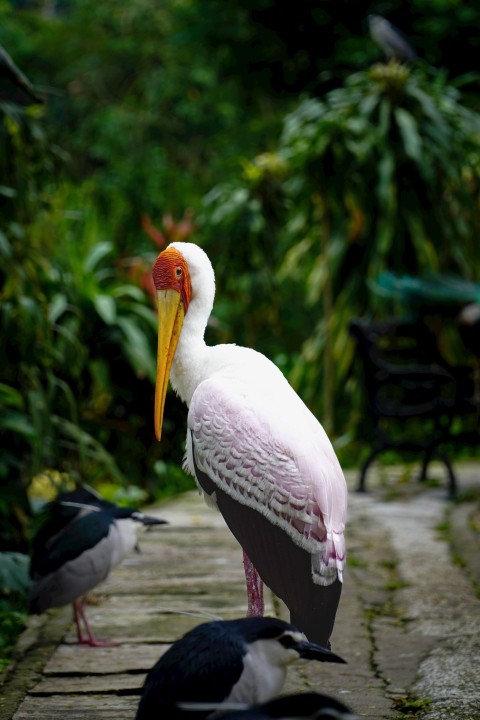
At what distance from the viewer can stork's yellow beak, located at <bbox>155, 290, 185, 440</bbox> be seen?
334 cm

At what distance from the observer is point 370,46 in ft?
45.0

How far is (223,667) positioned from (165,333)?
1.25 meters

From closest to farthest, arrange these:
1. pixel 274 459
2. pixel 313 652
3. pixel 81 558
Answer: pixel 313 652
pixel 274 459
pixel 81 558

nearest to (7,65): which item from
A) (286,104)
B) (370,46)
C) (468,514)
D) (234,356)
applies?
(234,356)

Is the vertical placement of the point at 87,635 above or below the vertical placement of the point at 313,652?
below

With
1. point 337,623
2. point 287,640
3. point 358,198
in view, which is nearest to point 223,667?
point 287,640

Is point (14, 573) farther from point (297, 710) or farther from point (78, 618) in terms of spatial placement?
point (297, 710)

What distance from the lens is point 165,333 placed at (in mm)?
3355

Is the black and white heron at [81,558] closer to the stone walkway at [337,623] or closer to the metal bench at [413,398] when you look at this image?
the stone walkway at [337,623]

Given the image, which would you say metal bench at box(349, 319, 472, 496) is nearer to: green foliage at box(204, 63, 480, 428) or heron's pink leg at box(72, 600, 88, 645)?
green foliage at box(204, 63, 480, 428)

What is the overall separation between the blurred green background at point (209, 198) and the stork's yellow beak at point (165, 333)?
5.27 feet

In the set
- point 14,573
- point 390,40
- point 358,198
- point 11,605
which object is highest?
point 390,40

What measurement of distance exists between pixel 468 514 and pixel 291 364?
4582mm

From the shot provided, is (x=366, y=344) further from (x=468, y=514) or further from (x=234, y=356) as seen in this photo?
(x=234, y=356)
